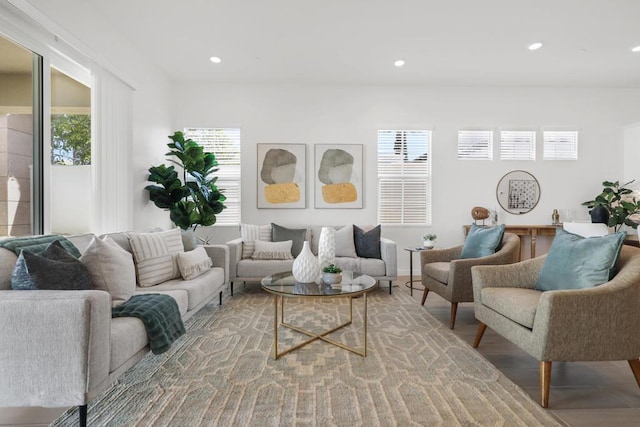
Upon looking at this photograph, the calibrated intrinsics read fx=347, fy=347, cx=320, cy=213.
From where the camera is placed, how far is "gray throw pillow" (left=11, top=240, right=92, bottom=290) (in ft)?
5.55

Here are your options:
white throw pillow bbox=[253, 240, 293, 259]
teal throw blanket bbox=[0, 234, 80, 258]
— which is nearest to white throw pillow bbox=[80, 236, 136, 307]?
teal throw blanket bbox=[0, 234, 80, 258]

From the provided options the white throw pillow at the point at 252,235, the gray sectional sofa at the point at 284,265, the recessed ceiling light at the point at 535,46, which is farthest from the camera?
the white throw pillow at the point at 252,235

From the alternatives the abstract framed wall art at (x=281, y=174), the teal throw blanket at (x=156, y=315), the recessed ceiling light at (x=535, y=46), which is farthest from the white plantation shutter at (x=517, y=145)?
the teal throw blanket at (x=156, y=315)

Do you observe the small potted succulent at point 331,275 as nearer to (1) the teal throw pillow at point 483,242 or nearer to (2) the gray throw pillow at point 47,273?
(2) the gray throw pillow at point 47,273

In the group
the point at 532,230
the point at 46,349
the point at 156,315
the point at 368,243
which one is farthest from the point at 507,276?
the point at 532,230

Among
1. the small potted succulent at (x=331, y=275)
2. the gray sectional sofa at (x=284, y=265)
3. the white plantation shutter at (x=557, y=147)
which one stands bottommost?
the gray sectional sofa at (x=284, y=265)

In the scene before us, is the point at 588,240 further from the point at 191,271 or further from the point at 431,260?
the point at 191,271

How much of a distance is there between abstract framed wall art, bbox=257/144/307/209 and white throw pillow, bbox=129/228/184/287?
2248mm

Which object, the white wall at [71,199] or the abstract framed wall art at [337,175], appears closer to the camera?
the white wall at [71,199]

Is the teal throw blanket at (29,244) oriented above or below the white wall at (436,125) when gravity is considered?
below

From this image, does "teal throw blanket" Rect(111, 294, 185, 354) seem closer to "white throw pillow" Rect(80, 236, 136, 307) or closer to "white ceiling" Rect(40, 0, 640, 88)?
"white throw pillow" Rect(80, 236, 136, 307)

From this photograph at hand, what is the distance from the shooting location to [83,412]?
1516 mm

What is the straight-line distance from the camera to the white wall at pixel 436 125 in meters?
5.36

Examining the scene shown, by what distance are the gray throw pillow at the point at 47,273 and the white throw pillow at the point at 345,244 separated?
3.03 m
